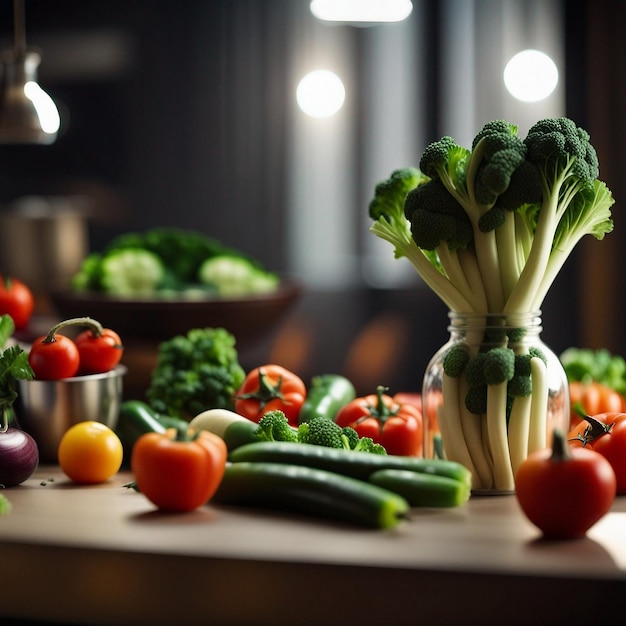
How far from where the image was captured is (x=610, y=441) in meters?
1.44

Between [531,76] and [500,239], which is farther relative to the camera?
[531,76]

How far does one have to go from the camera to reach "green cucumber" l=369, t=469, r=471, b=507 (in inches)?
50.5

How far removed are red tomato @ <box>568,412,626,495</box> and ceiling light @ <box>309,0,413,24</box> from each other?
1560mm

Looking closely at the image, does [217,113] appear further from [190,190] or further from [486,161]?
[486,161]

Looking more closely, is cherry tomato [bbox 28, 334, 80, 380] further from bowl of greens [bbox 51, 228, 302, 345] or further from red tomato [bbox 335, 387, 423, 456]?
bowl of greens [bbox 51, 228, 302, 345]

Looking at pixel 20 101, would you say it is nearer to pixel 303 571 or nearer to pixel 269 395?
pixel 269 395

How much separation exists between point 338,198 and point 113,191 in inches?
52.0

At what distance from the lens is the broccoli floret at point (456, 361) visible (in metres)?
1.41

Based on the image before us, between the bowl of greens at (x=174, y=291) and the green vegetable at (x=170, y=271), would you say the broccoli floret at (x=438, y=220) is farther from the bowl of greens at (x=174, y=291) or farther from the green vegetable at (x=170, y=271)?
the green vegetable at (x=170, y=271)

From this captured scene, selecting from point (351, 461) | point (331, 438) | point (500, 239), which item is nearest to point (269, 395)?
point (331, 438)

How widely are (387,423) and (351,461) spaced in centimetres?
32

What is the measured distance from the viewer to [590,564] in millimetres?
1091

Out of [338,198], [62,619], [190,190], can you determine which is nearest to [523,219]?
[62,619]

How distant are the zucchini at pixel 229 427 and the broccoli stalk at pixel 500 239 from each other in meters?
0.31
